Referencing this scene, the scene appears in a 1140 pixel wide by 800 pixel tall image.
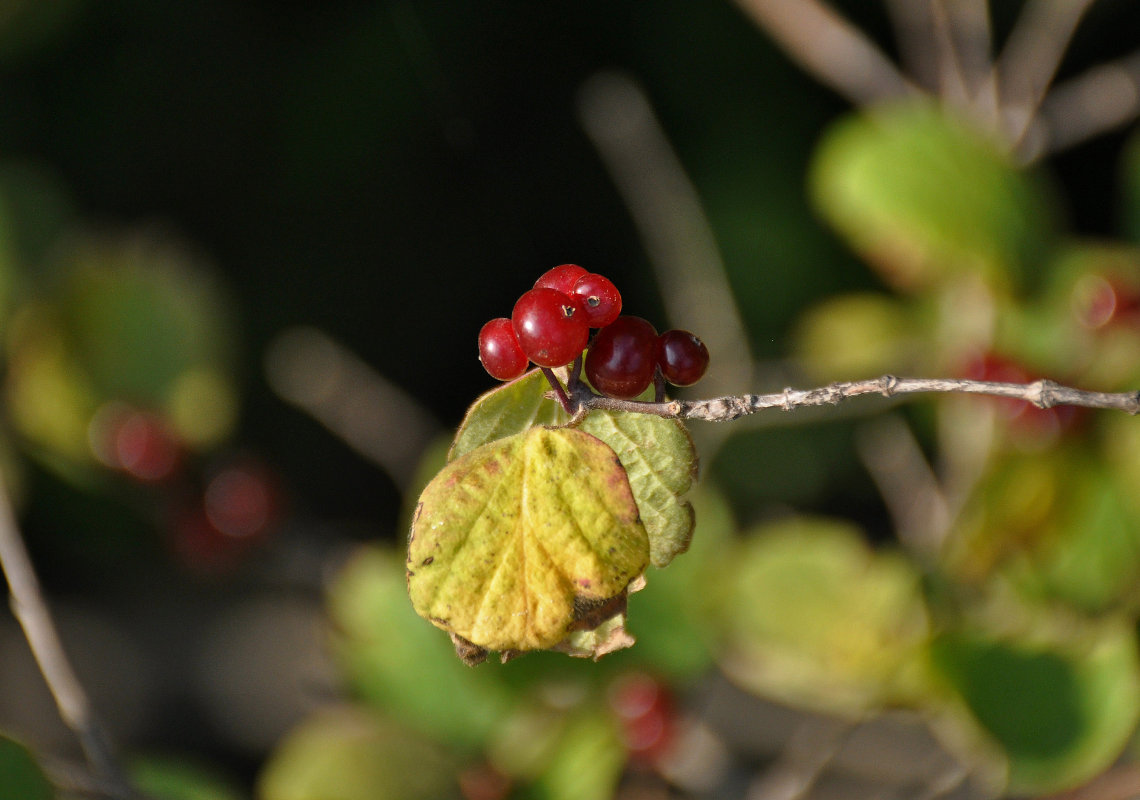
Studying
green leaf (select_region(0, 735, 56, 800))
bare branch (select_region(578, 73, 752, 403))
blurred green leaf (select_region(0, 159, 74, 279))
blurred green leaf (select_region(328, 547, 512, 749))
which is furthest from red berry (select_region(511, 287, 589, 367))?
blurred green leaf (select_region(0, 159, 74, 279))

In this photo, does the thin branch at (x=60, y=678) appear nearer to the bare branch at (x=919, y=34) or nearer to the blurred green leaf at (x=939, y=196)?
the blurred green leaf at (x=939, y=196)

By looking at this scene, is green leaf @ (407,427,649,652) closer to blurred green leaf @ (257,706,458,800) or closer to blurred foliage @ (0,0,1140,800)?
blurred foliage @ (0,0,1140,800)

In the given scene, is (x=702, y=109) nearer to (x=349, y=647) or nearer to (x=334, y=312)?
(x=334, y=312)

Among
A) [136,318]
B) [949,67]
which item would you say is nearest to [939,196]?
[949,67]

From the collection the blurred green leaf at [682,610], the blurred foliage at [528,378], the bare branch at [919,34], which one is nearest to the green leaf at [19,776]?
the blurred foliage at [528,378]

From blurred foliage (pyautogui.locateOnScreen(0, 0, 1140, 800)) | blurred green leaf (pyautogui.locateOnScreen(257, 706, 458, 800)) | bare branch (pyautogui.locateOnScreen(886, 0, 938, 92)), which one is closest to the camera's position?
blurred green leaf (pyautogui.locateOnScreen(257, 706, 458, 800))

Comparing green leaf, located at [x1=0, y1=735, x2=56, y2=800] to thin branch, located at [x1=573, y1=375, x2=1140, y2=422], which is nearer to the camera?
thin branch, located at [x1=573, y1=375, x2=1140, y2=422]

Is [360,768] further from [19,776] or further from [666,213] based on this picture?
[666,213]
